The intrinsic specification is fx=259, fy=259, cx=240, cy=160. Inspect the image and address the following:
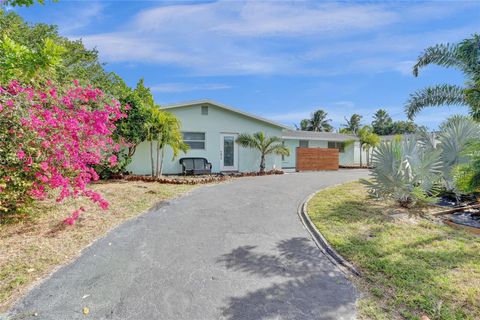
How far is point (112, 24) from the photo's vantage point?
910 centimetres

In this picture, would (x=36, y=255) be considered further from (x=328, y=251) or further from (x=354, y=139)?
(x=354, y=139)

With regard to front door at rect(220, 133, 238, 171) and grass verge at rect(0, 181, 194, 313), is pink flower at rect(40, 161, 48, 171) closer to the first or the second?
grass verge at rect(0, 181, 194, 313)

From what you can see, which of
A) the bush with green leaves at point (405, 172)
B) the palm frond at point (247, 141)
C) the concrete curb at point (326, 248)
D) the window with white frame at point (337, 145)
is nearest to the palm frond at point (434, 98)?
the bush with green leaves at point (405, 172)

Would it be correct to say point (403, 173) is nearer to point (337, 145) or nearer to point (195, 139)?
point (195, 139)

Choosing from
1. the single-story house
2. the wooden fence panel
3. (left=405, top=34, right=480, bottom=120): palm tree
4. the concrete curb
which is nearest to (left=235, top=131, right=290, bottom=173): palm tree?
the single-story house

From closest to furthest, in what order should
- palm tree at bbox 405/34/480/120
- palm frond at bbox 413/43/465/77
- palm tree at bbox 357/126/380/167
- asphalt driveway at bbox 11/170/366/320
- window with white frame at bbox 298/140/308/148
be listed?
1. asphalt driveway at bbox 11/170/366/320
2. palm tree at bbox 405/34/480/120
3. palm frond at bbox 413/43/465/77
4. window with white frame at bbox 298/140/308/148
5. palm tree at bbox 357/126/380/167

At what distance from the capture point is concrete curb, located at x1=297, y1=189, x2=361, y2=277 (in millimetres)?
4031

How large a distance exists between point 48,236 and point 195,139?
10853 mm

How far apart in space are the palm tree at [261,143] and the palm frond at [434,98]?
7862mm

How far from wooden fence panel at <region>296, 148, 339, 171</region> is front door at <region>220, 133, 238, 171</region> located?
575 cm

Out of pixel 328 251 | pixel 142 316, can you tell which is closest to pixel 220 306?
pixel 142 316

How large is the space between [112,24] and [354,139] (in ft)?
77.2

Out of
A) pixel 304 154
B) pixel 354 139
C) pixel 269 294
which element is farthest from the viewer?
pixel 354 139

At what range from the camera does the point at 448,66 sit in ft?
27.0
